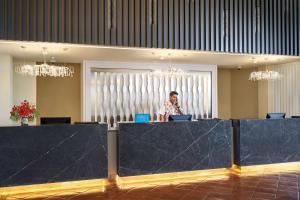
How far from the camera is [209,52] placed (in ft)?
21.3

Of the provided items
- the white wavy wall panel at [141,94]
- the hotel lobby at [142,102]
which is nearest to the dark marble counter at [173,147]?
the hotel lobby at [142,102]

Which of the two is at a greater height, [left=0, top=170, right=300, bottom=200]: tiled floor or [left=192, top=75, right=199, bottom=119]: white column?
[left=192, top=75, right=199, bottom=119]: white column

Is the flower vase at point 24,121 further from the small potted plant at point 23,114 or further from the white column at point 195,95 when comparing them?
the white column at point 195,95

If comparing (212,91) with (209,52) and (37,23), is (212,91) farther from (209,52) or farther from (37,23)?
(37,23)

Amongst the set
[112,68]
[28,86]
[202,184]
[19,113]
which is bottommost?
[202,184]

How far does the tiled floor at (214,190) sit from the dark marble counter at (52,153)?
304 mm

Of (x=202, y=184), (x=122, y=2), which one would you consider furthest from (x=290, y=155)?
(x=122, y=2)

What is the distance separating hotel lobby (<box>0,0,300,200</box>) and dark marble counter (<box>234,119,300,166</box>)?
19 mm

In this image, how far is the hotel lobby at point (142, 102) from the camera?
14.4 ft

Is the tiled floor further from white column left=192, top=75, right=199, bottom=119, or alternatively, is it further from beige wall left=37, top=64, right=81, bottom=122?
beige wall left=37, top=64, right=81, bottom=122

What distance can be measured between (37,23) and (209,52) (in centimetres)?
341

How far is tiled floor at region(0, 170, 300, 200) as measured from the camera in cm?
405

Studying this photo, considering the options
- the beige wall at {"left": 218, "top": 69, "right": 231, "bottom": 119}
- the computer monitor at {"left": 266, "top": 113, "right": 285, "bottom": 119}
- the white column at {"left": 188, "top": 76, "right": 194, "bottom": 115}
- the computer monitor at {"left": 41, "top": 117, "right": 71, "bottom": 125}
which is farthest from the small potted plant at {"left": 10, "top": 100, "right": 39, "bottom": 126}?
the beige wall at {"left": 218, "top": 69, "right": 231, "bottom": 119}

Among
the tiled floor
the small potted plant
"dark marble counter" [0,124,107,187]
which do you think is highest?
the small potted plant
